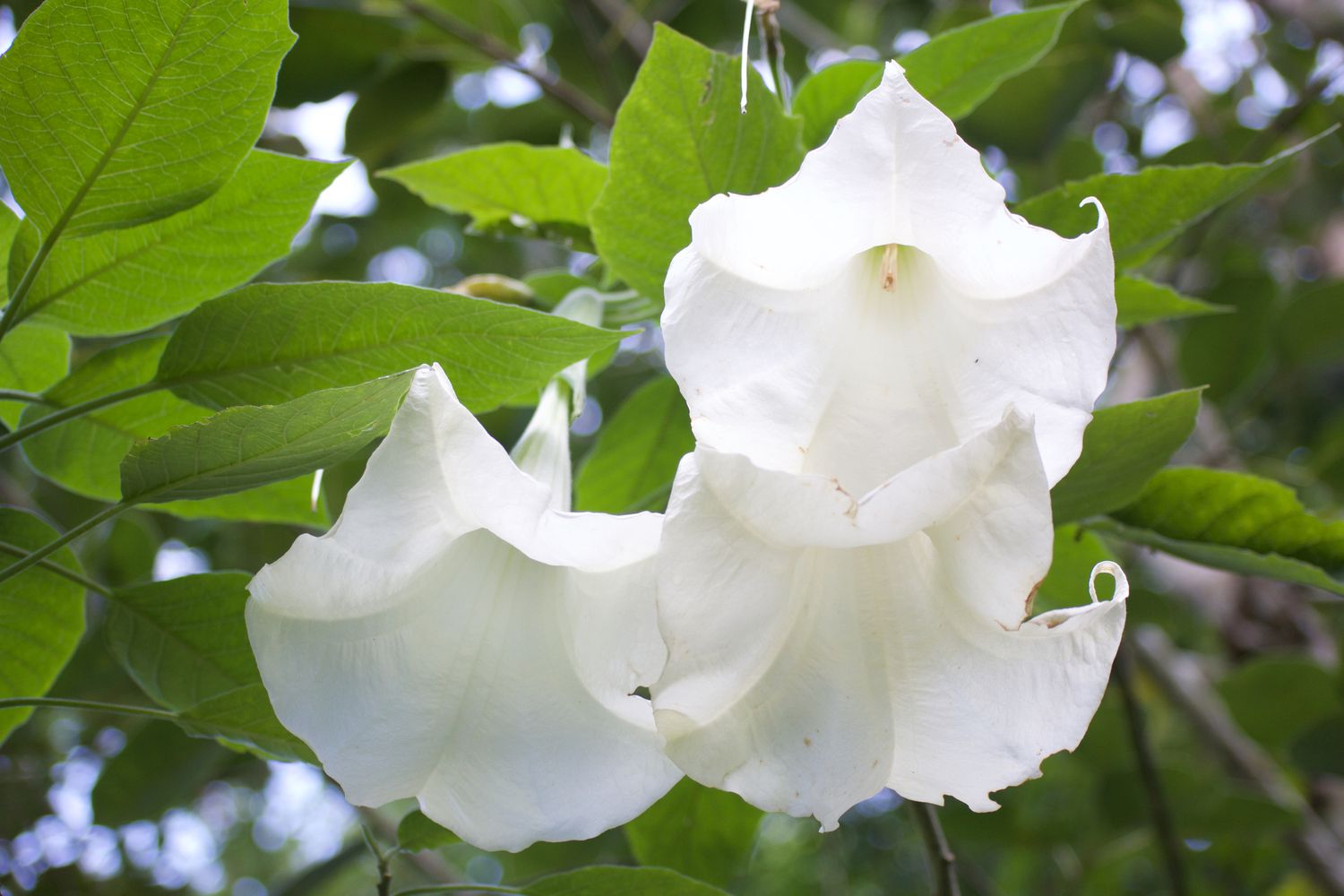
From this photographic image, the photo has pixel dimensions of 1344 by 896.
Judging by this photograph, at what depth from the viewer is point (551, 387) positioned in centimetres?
89

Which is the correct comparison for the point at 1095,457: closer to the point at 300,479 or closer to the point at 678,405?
the point at 678,405

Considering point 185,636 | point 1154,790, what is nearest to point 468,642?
point 185,636

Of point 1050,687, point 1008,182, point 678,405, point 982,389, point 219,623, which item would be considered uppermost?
point 982,389

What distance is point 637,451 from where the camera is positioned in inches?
50.1

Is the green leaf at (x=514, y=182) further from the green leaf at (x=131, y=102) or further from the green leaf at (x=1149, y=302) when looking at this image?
the green leaf at (x=1149, y=302)

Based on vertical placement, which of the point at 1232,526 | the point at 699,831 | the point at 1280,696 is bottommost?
the point at 1280,696

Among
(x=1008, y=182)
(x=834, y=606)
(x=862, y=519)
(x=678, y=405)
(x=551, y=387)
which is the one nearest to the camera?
(x=862, y=519)

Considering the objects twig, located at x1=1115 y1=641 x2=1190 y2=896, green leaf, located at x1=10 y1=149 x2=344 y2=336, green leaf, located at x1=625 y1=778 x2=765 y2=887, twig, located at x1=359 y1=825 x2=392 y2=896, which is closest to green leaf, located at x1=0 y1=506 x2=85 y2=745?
green leaf, located at x1=10 y1=149 x2=344 y2=336

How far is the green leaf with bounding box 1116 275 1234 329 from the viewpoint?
1.02 metres

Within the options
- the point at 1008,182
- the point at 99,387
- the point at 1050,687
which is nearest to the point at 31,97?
the point at 99,387

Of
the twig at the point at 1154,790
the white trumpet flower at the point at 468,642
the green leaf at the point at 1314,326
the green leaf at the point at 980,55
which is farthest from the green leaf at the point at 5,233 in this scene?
the green leaf at the point at 1314,326

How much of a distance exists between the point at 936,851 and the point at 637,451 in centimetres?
53

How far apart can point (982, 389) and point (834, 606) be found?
16 centimetres

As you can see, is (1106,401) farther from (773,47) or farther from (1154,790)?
(773,47)
